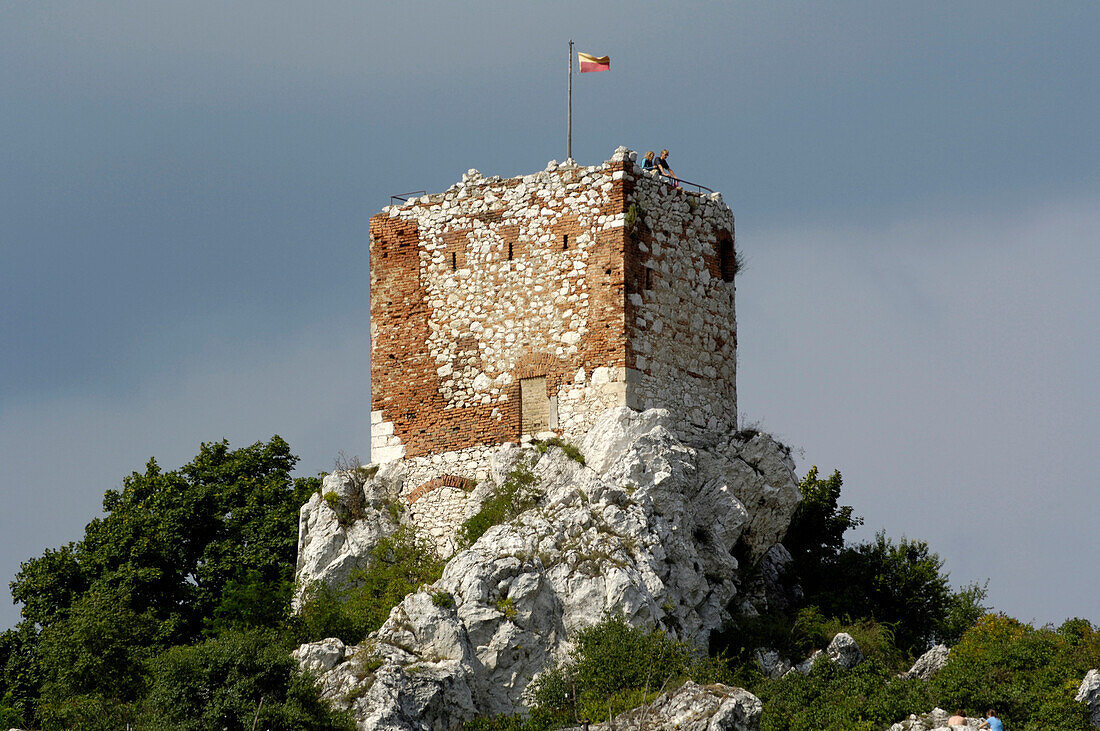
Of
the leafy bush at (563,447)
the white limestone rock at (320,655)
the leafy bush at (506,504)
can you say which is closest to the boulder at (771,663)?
the leafy bush at (563,447)

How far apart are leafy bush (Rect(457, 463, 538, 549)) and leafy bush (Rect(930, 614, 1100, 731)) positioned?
28.2 ft

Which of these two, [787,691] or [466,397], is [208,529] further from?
[787,691]

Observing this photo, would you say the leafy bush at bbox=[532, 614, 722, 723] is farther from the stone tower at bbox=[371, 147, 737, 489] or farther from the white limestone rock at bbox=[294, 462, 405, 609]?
the white limestone rock at bbox=[294, 462, 405, 609]

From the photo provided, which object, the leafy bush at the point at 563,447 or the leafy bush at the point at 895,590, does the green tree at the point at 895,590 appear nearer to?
the leafy bush at the point at 895,590

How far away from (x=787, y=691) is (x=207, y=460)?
56.0ft

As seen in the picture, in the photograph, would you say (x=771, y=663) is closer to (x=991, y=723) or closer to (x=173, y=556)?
(x=991, y=723)

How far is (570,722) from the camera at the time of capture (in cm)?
3641

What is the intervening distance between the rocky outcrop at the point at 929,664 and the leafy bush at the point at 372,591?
9453 mm

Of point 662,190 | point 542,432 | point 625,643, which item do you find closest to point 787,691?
point 625,643

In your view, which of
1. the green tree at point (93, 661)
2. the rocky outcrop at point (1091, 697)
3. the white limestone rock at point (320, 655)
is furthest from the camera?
the green tree at point (93, 661)

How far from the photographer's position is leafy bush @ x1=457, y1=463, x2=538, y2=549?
Result: 4041cm

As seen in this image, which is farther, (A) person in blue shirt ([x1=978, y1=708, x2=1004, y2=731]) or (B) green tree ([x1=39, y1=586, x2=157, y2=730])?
(B) green tree ([x1=39, y1=586, x2=157, y2=730])

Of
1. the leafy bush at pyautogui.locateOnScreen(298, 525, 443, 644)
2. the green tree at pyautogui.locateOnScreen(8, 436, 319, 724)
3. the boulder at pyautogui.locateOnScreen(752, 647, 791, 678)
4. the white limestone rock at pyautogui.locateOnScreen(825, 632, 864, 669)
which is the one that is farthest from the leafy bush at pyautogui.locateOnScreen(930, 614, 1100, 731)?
the green tree at pyautogui.locateOnScreen(8, 436, 319, 724)

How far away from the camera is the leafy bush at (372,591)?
3941 centimetres
